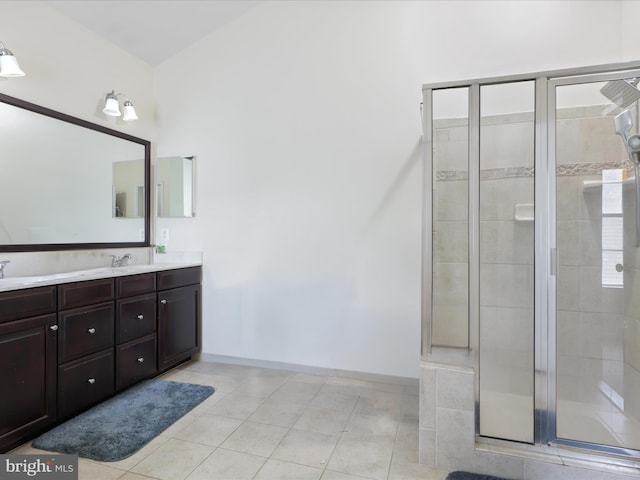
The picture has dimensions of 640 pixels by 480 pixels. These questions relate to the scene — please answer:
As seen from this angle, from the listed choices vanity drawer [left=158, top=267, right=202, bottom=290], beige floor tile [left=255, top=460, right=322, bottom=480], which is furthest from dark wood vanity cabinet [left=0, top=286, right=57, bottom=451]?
beige floor tile [left=255, top=460, right=322, bottom=480]

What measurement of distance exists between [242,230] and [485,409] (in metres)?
2.27

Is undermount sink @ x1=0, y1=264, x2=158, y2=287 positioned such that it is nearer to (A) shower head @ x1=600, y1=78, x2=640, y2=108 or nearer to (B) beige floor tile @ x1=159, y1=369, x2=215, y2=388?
(B) beige floor tile @ x1=159, y1=369, x2=215, y2=388

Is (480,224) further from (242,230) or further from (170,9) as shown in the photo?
(170,9)

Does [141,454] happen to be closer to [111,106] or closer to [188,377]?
[188,377]

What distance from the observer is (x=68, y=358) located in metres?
2.06

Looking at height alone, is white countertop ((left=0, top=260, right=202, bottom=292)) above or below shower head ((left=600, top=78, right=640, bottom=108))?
below

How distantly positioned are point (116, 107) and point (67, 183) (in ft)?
2.39

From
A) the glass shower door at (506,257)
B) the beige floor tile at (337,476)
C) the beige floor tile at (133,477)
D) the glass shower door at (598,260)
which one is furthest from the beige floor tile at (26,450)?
the glass shower door at (598,260)

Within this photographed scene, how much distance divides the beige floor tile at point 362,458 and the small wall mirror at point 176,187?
7.76 feet

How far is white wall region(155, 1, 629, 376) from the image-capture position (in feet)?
8.41

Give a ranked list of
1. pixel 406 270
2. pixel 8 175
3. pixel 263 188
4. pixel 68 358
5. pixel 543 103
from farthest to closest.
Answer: pixel 263 188
pixel 406 270
pixel 8 175
pixel 68 358
pixel 543 103

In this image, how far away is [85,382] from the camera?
216cm

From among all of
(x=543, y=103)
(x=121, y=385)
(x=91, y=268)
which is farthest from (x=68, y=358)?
(x=543, y=103)

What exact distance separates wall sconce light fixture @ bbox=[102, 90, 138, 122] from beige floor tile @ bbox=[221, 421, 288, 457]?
8.51 feet
